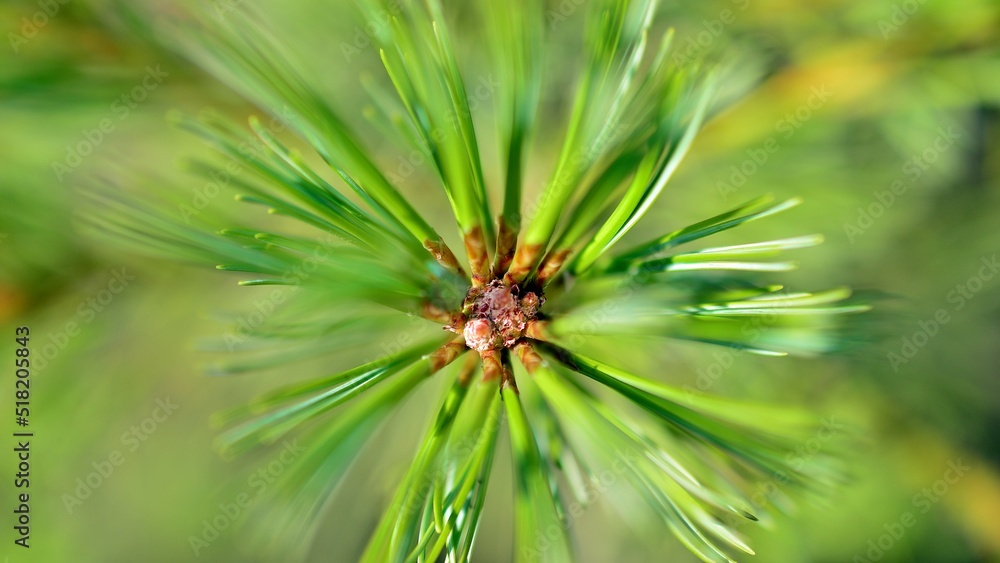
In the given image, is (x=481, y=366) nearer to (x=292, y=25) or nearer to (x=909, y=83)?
(x=292, y=25)

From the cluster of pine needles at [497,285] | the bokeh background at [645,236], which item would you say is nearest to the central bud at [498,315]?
the cluster of pine needles at [497,285]

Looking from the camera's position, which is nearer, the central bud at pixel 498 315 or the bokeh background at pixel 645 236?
the central bud at pixel 498 315

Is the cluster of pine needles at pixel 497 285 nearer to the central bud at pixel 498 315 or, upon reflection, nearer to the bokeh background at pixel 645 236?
the central bud at pixel 498 315

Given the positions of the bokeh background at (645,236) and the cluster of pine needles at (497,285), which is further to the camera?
the bokeh background at (645,236)

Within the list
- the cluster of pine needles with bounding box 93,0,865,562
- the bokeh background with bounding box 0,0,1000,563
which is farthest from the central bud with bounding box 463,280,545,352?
the bokeh background with bounding box 0,0,1000,563

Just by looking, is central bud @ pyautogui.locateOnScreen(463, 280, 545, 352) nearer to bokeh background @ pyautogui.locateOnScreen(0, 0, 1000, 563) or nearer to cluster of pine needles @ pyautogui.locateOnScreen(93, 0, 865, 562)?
cluster of pine needles @ pyautogui.locateOnScreen(93, 0, 865, 562)

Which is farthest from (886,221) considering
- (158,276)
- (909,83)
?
(158,276)

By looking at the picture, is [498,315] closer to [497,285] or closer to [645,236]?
[497,285]
